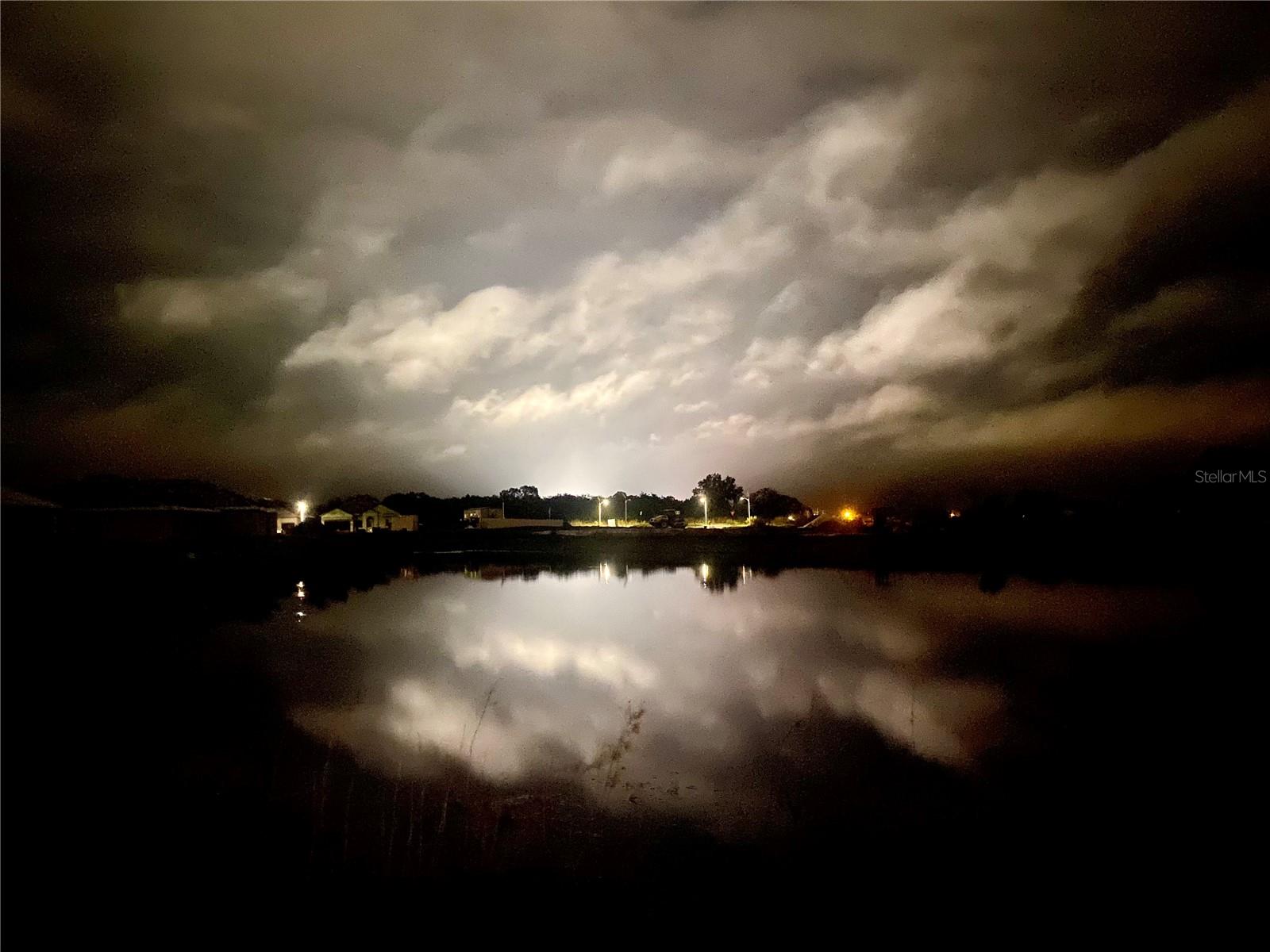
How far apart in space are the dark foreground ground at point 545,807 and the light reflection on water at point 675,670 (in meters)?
0.91

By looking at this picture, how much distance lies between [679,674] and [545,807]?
910cm

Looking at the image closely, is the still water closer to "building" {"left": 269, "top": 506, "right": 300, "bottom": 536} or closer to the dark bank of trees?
"building" {"left": 269, "top": 506, "right": 300, "bottom": 536}

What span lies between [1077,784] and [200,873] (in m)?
11.9

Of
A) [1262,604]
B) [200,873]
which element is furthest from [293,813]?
[1262,604]

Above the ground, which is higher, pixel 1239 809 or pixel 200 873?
pixel 200 873

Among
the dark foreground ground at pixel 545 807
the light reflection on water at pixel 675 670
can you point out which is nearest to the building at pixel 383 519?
the light reflection on water at pixel 675 670

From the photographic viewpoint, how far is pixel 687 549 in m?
57.1

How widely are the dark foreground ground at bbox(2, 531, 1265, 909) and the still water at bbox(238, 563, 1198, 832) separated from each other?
68 centimetres

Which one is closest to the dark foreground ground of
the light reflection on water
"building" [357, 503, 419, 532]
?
the light reflection on water

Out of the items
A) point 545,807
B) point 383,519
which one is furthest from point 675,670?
point 383,519

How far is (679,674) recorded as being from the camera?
18.2 meters

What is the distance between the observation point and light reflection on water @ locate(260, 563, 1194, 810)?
11945 millimetres

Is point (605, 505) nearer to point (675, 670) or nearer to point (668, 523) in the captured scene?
point (668, 523)

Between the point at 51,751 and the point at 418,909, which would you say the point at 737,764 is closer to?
the point at 418,909
